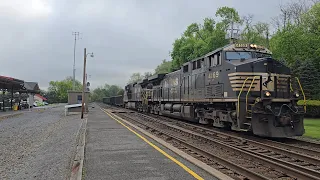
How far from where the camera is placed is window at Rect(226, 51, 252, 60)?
13.5 meters

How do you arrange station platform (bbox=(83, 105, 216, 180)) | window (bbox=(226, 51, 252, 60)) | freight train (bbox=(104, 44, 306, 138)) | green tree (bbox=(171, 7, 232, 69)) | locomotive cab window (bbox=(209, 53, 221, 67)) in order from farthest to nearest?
green tree (bbox=(171, 7, 232, 69))
locomotive cab window (bbox=(209, 53, 221, 67))
window (bbox=(226, 51, 252, 60))
freight train (bbox=(104, 44, 306, 138))
station platform (bbox=(83, 105, 216, 180))

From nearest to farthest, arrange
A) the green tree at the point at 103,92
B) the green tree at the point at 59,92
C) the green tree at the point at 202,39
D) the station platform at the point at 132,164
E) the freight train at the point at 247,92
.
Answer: the station platform at the point at 132,164, the freight train at the point at 247,92, the green tree at the point at 202,39, the green tree at the point at 59,92, the green tree at the point at 103,92

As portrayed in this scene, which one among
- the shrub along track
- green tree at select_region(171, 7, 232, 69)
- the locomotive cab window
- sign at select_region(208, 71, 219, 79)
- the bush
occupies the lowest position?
the shrub along track

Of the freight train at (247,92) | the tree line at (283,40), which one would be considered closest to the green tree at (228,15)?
the tree line at (283,40)

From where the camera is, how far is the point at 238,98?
1177 cm

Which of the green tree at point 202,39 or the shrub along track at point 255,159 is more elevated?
the green tree at point 202,39

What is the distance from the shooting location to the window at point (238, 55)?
1354 centimetres

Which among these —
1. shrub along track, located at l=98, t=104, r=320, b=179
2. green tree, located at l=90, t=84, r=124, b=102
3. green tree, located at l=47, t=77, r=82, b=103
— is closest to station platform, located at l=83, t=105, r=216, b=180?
shrub along track, located at l=98, t=104, r=320, b=179

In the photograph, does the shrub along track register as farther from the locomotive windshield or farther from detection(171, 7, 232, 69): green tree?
detection(171, 7, 232, 69): green tree

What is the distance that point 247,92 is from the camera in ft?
39.5

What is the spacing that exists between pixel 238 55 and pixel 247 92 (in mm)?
2336

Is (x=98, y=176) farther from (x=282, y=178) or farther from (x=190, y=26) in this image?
(x=190, y=26)

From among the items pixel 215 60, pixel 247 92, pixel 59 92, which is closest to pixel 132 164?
pixel 247 92

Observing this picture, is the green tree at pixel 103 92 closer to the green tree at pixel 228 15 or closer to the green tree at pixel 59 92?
the green tree at pixel 59 92
